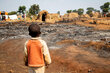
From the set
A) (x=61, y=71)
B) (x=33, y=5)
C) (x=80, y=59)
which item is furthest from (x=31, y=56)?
(x=33, y=5)

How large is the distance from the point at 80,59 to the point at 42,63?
10.1 feet

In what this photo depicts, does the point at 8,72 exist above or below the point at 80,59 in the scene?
below

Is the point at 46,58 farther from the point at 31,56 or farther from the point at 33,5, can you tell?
the point at 33,5

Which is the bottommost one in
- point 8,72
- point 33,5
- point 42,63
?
point 8,72

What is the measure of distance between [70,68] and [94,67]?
0.83 metres

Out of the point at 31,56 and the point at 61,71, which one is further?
the point at 61,71

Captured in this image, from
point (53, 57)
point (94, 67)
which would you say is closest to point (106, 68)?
point (94, 67)

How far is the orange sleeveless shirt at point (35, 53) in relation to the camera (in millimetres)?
1984

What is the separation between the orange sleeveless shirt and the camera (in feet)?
6.51

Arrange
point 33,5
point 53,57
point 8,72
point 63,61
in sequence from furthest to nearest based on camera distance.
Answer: point 33,5, point 53,57, point 63,61, point 8,72

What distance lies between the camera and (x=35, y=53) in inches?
78.4

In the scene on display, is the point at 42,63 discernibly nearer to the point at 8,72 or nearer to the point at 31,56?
the point at 31,56

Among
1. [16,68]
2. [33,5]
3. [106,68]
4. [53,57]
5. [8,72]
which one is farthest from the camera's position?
[33,5]

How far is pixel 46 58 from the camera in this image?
2037 millimetres
